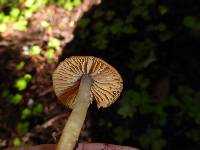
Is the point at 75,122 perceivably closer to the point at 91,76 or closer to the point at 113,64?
the point at 91,76

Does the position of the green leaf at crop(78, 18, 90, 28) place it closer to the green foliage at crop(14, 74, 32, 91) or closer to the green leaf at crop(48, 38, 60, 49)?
the green leaf at crop(48, 38, 60, 49)

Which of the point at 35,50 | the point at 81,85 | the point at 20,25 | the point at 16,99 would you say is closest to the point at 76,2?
the point at 20,25

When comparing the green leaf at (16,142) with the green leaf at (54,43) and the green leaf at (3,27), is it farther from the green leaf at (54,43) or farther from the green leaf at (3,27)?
the green leaf at (3,27)

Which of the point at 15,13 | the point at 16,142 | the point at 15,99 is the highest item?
the point at 15,13

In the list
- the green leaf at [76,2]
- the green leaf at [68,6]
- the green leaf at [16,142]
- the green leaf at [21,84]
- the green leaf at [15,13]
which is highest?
the green leaf at [76,2]

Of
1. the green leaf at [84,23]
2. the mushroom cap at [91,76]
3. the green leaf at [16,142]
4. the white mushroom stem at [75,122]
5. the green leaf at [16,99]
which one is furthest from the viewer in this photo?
the green leaf at [84,23]

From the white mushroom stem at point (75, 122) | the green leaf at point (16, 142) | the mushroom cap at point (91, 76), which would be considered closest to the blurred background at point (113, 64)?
the green leaf at point (16, 142)

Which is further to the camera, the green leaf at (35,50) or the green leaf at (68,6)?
the green leaf at (68,6)

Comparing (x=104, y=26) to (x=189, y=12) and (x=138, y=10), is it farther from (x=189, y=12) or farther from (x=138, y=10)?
(x=189, y=12)
